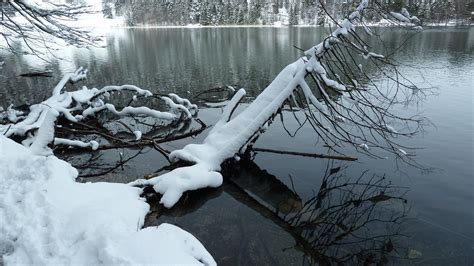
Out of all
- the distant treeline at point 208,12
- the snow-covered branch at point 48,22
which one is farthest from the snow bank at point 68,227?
the distant treeline at point 208,12

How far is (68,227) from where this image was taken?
5.01 meters

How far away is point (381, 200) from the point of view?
28.8 ft

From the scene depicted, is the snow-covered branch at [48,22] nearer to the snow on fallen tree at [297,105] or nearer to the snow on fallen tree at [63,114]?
the snow on fallen tree at [63,114]

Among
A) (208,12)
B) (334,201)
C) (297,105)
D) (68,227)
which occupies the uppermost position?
(208,12)

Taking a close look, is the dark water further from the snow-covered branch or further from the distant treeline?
the distant treeline

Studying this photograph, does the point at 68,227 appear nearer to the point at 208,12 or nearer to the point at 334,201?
the point at 334,201

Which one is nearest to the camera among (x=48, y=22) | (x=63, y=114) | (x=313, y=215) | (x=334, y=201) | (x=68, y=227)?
(x=68, y=227)

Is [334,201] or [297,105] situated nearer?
[334,201]

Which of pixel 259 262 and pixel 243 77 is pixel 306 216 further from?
pixel 243 77

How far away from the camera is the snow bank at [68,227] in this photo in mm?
4355

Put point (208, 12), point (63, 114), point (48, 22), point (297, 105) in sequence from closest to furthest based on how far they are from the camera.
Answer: point (48, 22)
point (297, 105)
point (63, 114)
point (208, 12)

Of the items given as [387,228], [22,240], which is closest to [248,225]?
[387,228]

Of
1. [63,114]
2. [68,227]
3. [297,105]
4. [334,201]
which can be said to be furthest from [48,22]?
[334,201]

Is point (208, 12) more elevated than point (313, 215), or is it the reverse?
point (208, 12)
